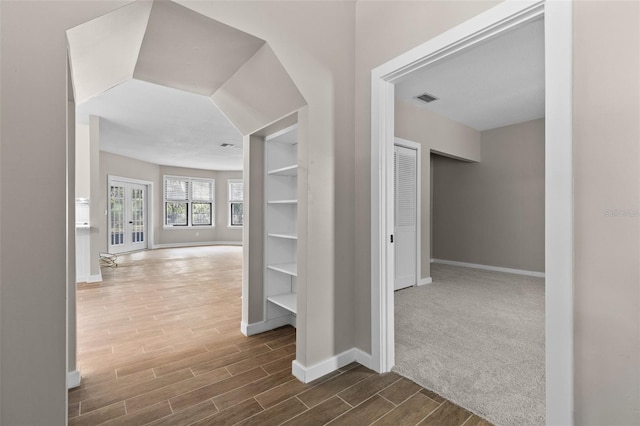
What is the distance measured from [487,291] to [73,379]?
4619 mm

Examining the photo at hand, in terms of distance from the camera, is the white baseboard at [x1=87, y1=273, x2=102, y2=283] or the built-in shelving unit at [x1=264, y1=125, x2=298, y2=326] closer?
the built-in shelving unit at [x1=264, y1=125, x2=298, y2=326]

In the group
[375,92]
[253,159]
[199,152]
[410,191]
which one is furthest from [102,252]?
[375,92]

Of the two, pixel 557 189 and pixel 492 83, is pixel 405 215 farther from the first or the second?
pixel 557 189

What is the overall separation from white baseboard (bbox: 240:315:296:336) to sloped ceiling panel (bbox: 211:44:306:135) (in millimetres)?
1798

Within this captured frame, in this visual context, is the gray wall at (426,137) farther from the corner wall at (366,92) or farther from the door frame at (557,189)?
the door frame at (557,189)

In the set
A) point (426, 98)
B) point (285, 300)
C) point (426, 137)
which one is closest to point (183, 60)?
point (285, 300)

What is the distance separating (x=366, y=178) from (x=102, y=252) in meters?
7.64

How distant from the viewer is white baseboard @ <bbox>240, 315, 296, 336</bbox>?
2.77 meters

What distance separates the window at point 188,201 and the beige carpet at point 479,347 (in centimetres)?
859

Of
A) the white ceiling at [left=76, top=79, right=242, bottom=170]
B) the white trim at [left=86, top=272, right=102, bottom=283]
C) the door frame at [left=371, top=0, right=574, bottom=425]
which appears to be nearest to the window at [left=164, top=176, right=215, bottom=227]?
the white ceiling at [left=76, top=79, right=242, bottom=170]

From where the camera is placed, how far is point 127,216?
8.51m

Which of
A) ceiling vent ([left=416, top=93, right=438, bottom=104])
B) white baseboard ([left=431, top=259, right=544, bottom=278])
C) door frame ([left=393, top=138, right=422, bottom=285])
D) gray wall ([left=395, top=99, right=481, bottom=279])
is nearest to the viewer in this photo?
ceiling vent ([left=416, top=93, right=438, bottom=104])

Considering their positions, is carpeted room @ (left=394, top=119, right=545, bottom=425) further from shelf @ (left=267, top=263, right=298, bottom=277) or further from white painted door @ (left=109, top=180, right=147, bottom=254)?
white painted door @ (left=109, top=180, right=147, bottom=254)

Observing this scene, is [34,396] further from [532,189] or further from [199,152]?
[199,152]
